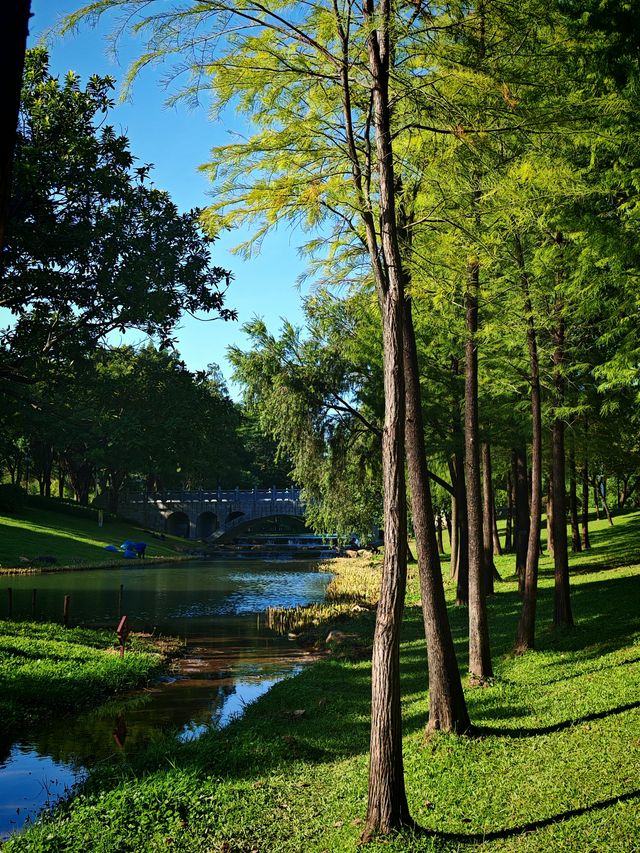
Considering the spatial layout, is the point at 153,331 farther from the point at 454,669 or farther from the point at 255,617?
the point at 454,669

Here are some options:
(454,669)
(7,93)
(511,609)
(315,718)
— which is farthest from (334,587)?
(7,93)

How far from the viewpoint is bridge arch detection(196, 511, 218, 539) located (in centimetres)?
7969

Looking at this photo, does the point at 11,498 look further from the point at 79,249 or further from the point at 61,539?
the point at 79,249

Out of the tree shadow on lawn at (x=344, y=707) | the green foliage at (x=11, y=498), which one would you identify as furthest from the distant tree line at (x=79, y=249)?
the green foliage at (x=11, y=498)

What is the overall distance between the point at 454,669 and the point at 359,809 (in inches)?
92.4

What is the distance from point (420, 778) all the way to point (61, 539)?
41.9 metres

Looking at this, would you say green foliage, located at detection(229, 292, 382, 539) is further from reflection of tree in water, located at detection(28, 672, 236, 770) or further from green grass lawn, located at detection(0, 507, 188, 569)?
green grass lawn, located at detection(0, 507, 188, 569)

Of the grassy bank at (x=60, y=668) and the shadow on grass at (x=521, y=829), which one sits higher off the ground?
the shadow on grass at (x=521, y=829)

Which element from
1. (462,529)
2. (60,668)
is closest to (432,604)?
(60,668)

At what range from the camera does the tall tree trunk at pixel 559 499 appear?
13758 millimetres

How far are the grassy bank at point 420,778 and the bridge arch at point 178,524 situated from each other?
6939 cm

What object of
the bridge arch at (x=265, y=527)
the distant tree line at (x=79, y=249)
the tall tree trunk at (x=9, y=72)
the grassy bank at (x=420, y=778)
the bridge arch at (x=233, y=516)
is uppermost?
the distant tree line at (x=79, y=249)

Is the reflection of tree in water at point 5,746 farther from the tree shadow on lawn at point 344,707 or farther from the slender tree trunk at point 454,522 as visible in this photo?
the slender tree trunk at point 454,522

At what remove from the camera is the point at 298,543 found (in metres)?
76.2
